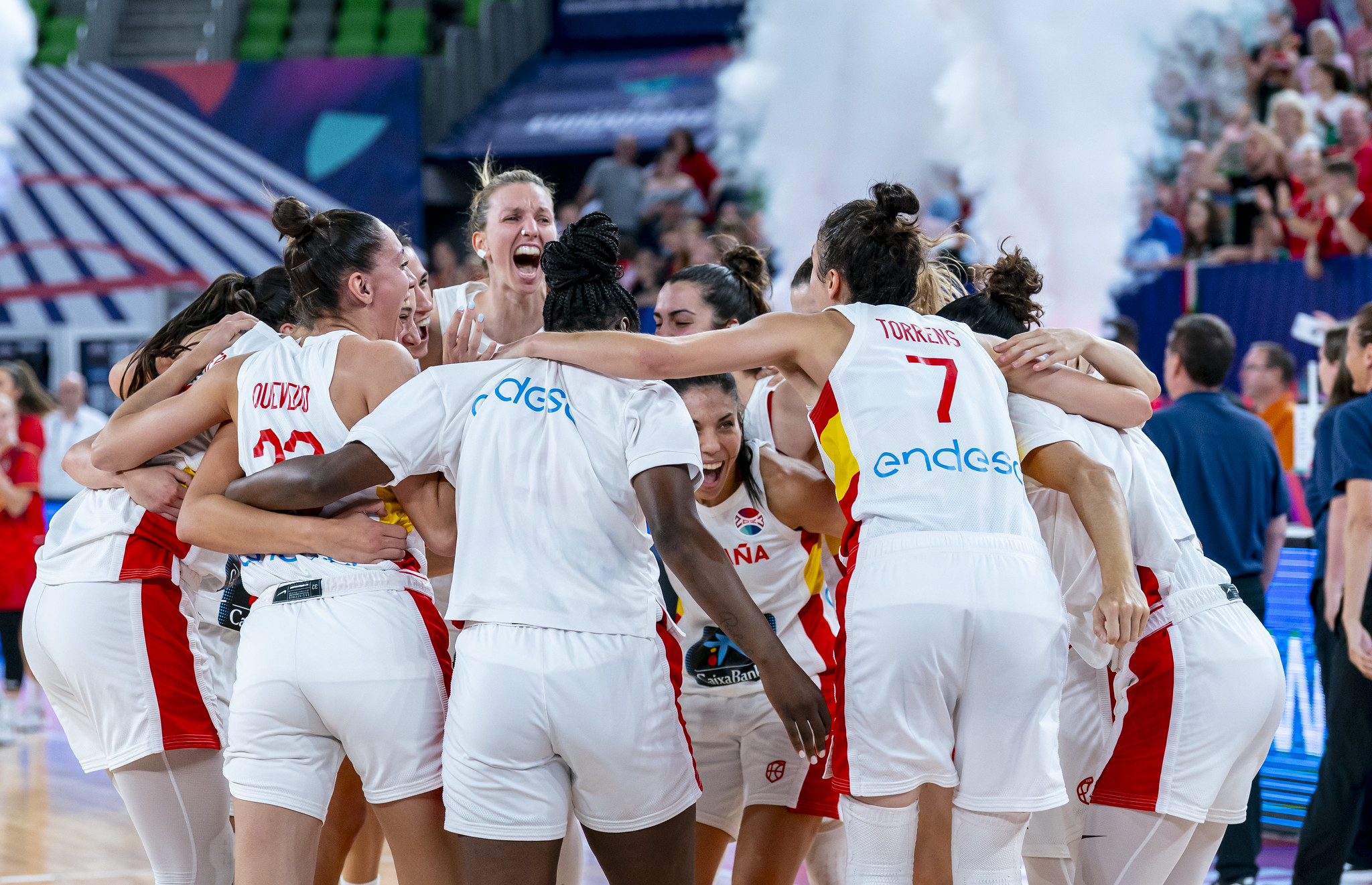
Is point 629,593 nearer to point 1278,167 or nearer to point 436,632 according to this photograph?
point 436,632

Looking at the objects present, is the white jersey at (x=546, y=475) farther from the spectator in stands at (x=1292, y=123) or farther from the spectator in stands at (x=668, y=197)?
the spectator in stands at (x=668, y=197)

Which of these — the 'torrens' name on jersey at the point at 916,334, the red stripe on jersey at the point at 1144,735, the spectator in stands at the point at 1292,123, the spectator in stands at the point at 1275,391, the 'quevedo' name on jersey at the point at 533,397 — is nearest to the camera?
the 'quevedo' name on jersey at the point at 533,397

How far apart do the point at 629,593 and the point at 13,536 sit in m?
6.59

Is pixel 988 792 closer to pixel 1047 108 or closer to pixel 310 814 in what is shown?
pixel 310 814

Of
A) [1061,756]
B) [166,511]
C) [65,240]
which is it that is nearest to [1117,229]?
[1061,756]

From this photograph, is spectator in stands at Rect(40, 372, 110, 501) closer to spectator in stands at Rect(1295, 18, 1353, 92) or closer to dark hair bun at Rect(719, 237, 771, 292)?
dark hair bun at Rect(719, 237, 771, 292)

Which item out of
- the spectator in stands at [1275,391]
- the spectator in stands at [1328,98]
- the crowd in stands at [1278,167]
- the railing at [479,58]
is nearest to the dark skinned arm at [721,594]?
the spectator in stands at [1275,391]

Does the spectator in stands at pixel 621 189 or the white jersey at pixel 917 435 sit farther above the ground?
the spectator in stands at pixel 621 189

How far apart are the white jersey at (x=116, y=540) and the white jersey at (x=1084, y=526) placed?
189 centimetres

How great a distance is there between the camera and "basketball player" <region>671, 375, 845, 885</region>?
3311 millimetres

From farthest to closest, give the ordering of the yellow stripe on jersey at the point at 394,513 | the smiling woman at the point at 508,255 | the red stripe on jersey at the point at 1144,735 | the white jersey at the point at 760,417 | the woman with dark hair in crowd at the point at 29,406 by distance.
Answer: the woman with dark hair in crowd at the point at 29,406
the smiling woman at the point at 508,255
the white jersey at the point at 760,417
the yellow stripe on jersey at the point at 394,513
the red stripe on jersey at the point at 1144,735

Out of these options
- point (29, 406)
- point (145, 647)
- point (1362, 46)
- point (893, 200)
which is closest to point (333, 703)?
point (145, 647)

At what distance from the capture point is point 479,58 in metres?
15.8

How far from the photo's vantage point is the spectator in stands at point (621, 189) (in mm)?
12703
